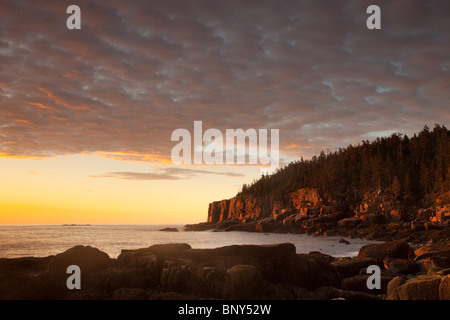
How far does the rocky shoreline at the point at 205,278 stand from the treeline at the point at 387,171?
9595 centimetres

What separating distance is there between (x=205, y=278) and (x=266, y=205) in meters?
153

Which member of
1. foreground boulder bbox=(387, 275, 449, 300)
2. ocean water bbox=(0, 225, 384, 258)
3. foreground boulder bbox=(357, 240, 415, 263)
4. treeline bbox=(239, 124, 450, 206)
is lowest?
ocean water bbox=(0, 225, 384, 258)

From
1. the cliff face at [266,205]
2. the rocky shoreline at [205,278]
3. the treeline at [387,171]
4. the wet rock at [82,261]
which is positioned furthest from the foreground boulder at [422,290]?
the cliff face at [266,205]

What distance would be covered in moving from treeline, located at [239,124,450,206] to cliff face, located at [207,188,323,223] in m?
4.91

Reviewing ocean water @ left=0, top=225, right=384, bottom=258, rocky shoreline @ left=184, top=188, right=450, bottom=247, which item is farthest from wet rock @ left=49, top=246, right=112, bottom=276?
rocky shoreline @ left=184, top=188, right=450, bottom=247

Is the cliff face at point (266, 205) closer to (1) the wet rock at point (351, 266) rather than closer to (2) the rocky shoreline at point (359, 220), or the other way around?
(2) the rocky shoreline at point (359, 220)

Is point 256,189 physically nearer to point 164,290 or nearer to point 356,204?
point 356,204

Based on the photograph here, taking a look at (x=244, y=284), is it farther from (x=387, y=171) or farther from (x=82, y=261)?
(x=387, y=171)

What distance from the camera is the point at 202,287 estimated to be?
42.7ft

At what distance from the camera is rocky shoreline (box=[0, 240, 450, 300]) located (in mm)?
12680

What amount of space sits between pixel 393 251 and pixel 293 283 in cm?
1362

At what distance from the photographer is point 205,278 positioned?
13.1 m

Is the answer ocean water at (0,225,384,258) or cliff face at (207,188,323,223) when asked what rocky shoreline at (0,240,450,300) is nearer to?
ocean water at (0,225,384,258)
